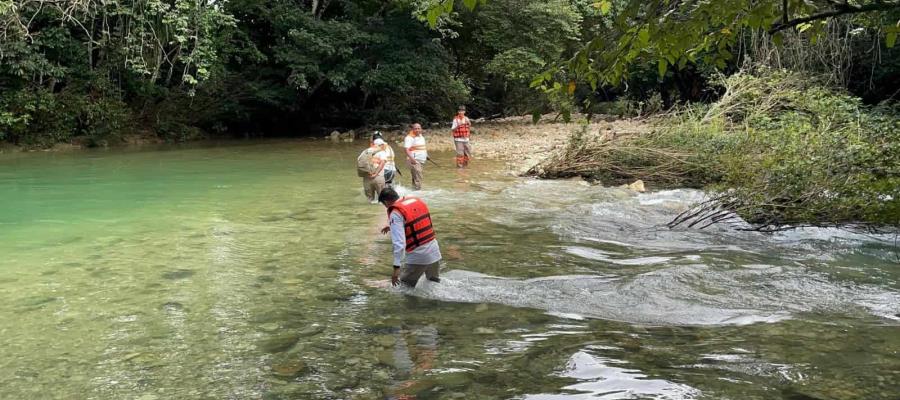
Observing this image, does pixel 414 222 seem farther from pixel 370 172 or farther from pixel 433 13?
pixel 370 172

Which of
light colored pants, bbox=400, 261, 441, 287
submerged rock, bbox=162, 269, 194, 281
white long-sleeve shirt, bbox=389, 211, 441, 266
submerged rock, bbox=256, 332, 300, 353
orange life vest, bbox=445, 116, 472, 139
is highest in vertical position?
orange life vest, bbox=445, 116, 472, 139

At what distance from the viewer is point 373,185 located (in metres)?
14.8

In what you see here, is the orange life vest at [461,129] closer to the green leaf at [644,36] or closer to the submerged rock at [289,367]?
the submerged rock at [289,367]

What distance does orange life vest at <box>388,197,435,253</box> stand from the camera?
26.7 ft

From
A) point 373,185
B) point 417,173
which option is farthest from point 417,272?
Answer: point 417,173

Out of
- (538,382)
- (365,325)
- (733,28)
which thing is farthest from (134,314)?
(733,28)

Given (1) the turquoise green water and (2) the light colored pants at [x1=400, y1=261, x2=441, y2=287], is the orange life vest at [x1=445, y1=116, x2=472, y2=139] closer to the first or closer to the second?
(1) the turquoise green water

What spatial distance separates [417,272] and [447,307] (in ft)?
2.19

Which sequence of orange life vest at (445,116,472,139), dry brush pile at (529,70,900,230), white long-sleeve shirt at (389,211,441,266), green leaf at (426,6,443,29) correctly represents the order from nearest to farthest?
green leaf at (426,6,443,29), white long-sleeve shirt at (389,211,441,266), dry brush pile at (529,70,900,230), orange life vest at (445,116,472,139)

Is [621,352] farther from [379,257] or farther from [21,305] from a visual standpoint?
[21,305]

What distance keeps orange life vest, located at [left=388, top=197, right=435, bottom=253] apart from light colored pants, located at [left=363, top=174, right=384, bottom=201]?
6.39 metres

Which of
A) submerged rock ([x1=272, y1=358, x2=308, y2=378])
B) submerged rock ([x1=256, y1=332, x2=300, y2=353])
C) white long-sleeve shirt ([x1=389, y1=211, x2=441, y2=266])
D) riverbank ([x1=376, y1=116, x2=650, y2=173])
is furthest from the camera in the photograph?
riverbank ([x1=376, y1=116, x2=650, y2=173])

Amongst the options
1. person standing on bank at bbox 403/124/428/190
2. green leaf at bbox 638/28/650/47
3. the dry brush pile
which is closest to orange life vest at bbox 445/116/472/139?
the dry brush pile

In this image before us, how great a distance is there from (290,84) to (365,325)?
25175 mm
